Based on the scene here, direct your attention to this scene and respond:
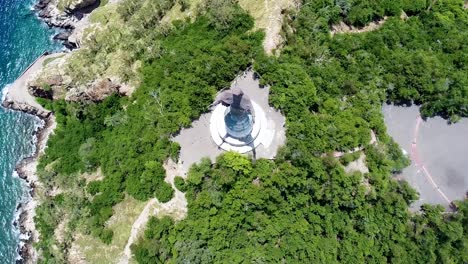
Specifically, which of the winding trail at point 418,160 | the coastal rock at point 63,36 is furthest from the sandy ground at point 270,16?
the coastal rock at point 63,36

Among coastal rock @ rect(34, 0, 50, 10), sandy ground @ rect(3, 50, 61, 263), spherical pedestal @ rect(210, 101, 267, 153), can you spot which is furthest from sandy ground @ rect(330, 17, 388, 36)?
coastal rock @ rect(34, 0, 50, 10)

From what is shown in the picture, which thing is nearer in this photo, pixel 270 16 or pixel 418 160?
pixel 418 160

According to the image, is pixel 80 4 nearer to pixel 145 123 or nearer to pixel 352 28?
pixel 145 123

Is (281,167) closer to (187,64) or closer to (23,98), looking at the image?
(187,64)

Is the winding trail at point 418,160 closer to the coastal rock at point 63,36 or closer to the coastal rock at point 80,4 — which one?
the coastal rock at point 80,4

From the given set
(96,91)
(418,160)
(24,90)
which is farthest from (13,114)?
(418,160)
